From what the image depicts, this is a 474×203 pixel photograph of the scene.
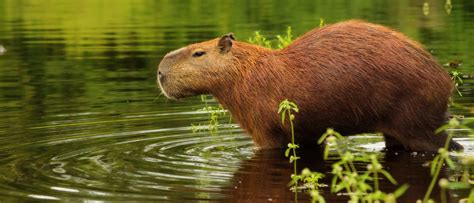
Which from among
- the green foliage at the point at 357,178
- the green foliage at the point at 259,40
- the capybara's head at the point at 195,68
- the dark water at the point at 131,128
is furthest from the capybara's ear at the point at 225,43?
the green foliage at the point at 357,178

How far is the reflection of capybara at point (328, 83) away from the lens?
967 centimetres

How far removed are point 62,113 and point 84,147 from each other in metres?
2.46

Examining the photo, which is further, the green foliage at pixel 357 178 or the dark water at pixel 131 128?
the dark water at pixel 131 128

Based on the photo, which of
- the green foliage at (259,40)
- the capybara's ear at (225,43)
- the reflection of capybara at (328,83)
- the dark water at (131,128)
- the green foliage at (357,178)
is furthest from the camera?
the green foliage at (259,40)

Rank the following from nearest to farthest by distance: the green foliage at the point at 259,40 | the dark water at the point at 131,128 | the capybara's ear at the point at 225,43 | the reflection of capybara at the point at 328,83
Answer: the dark water at the point at 131,128 → the reflection of capybara at the point at 328,83 → the capybara's ear at the point at 225,43 → the green foliage at the point at 259,40

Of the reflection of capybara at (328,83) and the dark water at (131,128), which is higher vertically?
the reflection of capybara at (328,83)

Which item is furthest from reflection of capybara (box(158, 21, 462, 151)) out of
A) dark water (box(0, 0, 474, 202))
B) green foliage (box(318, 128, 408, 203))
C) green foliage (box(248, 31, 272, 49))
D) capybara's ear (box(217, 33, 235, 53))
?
green foliage (box(318, 128, 408, 203))

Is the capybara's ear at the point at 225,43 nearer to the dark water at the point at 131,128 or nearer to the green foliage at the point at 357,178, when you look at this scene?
the dark water at the point at 131,128

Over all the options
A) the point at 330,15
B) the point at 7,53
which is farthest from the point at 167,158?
the point at 330,15

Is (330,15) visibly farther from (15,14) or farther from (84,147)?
(84,147)

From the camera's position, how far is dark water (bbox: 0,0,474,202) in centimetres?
855

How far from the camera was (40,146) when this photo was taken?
417 inches

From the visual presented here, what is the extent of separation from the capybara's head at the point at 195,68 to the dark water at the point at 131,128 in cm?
57

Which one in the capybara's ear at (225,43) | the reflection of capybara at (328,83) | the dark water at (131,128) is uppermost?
the capybara's ear at (225,43)
